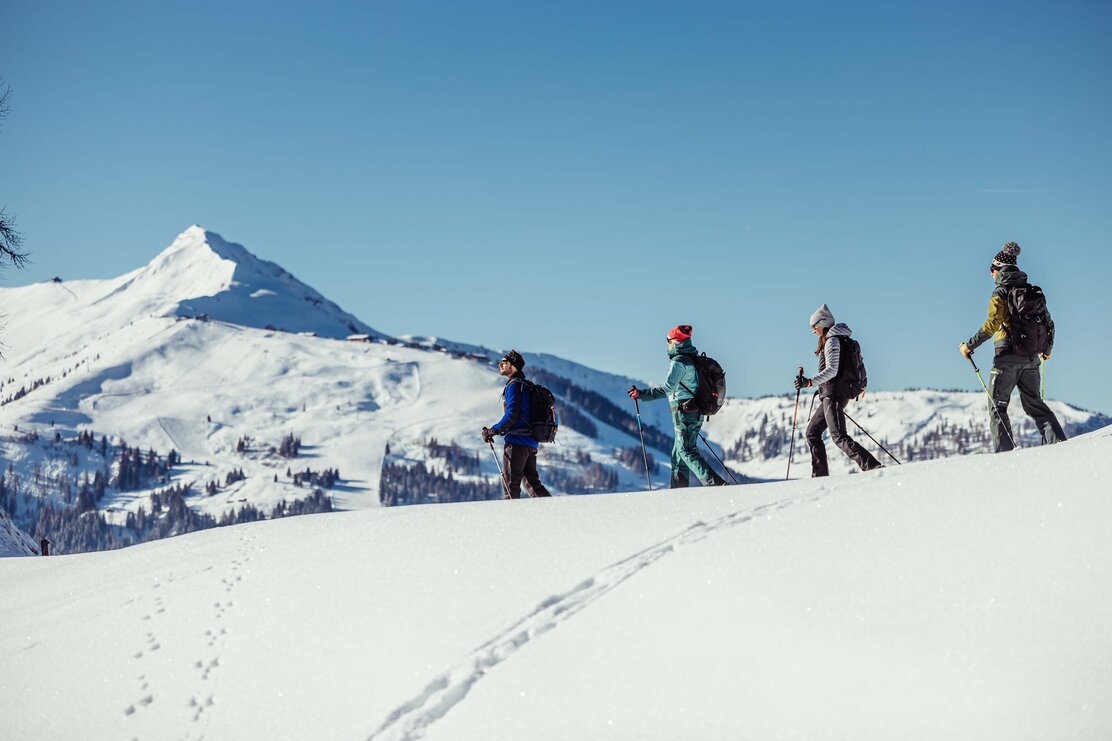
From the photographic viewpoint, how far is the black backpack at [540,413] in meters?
14.5

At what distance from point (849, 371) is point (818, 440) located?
3.71 feet

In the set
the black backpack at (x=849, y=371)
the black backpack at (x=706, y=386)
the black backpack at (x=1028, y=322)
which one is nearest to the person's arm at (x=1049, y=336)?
the black backpack at (x=1028, y=322)

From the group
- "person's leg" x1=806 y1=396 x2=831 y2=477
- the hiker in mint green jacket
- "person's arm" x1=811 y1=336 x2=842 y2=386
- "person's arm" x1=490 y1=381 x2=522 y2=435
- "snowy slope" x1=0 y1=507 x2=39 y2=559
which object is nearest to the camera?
"person's arm" x1=811 y1=336 x2=842 y2=386

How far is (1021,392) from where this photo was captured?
42.0 feet

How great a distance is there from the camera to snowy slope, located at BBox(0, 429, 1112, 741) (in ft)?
22.4

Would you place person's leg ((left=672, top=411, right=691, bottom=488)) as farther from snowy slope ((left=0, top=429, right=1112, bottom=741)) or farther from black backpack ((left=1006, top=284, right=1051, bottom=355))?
black backpack ((left=1006, top=284, right=1051, bottom=355))

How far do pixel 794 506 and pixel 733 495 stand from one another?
1.19 meters

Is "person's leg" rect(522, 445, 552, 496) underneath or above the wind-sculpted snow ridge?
above

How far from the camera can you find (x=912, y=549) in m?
8.29

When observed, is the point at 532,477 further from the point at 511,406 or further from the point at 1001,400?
the point at 1001,400

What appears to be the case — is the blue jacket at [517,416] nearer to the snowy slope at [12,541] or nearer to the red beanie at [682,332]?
the red beanie at [682,332]

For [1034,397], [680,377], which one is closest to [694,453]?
[680,377]

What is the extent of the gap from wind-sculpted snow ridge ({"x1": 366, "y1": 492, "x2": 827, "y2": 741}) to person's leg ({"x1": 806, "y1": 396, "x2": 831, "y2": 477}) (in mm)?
3463

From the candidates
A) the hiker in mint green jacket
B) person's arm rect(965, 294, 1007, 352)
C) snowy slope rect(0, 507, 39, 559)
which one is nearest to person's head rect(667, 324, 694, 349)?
the hiker in mint green jacket
